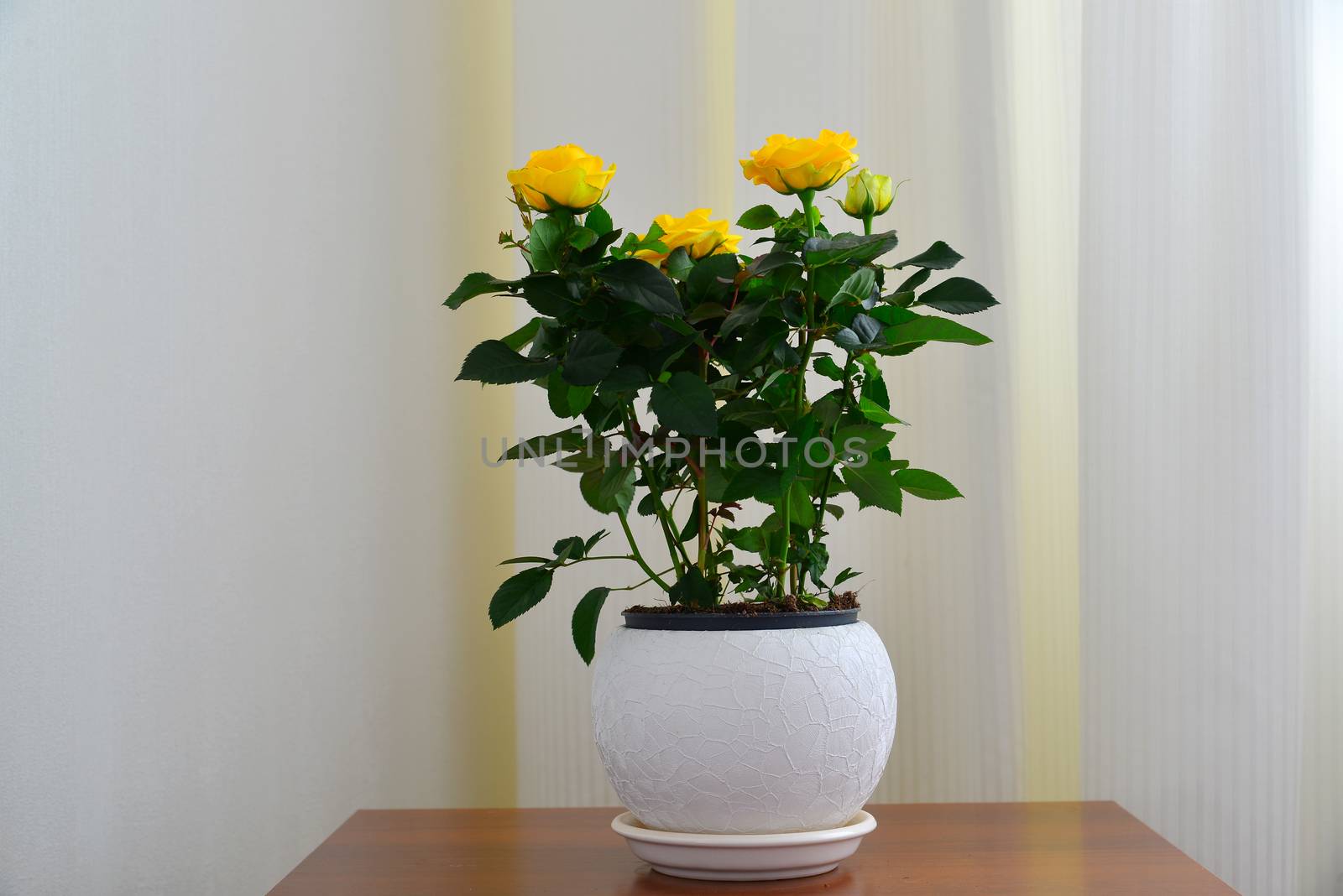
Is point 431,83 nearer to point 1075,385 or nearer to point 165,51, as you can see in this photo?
point 165,51

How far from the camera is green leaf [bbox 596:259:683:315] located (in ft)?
2.23

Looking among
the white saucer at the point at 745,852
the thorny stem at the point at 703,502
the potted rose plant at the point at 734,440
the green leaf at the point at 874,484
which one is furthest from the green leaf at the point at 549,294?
the white saucer at the point at 745,852

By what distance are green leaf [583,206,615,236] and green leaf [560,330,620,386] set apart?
8cm

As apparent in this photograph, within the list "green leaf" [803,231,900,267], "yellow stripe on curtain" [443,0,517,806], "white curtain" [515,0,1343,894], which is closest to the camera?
"green leaf" [803,231,900,267]

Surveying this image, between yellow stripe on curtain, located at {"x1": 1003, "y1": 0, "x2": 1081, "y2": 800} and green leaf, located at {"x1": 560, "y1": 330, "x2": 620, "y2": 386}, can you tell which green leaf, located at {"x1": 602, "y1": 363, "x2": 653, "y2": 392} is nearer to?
green leaf, located at {"x1": 560, "y1": 330, "x2": 620, "y2": 386}

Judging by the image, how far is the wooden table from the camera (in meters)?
0.78

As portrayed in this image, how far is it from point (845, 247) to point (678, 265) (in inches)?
4.7

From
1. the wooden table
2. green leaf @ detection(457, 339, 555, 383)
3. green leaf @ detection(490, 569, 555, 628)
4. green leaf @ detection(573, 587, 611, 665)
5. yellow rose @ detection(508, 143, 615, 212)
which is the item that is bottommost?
the wooden table

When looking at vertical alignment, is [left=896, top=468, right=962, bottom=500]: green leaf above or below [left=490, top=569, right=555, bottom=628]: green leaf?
above

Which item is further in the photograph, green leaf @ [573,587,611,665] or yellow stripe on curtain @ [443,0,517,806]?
yellow stripe on curtain @ [443,0,517,806]

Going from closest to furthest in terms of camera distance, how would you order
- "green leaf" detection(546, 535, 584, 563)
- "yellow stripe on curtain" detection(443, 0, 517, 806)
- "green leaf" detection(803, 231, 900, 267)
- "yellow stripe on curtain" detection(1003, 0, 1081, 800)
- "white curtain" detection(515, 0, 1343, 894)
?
"green leaf" detection(803, 231, 900, 267), "green leaf" detection(546, 535, 584, 563), "white curtain" detection(515, 0, 1343, 894), "yellow stripe on curtain" detection(1003, 0, 1081, 800), "yellow stripe on curtain" detection(443, 0, 517, 806)

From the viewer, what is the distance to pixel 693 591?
0.77 metres

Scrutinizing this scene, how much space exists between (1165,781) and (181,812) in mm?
1079

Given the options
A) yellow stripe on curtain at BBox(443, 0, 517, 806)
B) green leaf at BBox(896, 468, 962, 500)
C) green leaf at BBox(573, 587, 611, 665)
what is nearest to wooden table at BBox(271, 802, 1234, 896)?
green leaf at BBox(573, 587, 611, 665)
